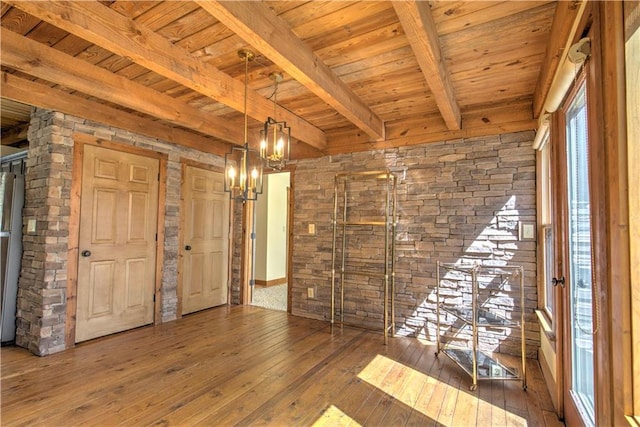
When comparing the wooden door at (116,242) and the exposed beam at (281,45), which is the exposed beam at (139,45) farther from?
the wooden door at (116,242)

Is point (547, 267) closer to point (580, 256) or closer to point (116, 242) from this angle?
point (580, 256)

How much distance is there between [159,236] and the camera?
3818 millimetres

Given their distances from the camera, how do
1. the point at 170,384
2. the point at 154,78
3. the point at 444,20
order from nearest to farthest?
1. the point at 444,20
2. the point at 170,384
3. the point at 154,78

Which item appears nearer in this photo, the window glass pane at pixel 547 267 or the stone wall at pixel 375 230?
the window glass pane at pixel 547 267

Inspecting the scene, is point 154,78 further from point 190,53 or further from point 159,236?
point 159,236

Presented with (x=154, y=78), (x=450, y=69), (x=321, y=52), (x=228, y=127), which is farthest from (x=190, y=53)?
(x=450, y=69)

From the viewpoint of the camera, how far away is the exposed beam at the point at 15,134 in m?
3.69

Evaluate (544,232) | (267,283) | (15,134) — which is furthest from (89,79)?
(267,283)

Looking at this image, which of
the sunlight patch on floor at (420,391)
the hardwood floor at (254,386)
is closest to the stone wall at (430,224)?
the hardwood floor at (254,386)

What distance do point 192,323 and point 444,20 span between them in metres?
3.93

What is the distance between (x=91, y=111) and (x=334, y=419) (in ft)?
11.4

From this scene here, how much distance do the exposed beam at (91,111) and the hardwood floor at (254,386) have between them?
2.25m

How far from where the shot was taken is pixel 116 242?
3.40 meters

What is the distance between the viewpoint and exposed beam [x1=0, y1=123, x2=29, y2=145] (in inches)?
145
